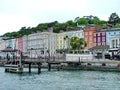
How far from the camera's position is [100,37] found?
5719 inches

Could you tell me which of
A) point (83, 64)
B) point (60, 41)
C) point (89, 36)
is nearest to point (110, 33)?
point (89, 36)

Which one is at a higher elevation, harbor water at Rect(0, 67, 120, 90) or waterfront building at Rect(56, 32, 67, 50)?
waterfront building at Rect(56, 32, 67, 50)

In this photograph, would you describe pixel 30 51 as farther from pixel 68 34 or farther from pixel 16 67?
pixel 16 67

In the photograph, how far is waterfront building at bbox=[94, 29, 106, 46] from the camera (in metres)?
143

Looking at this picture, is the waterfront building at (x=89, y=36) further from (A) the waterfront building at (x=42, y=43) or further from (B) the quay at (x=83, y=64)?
(B) the quay at (x=83, y=64)

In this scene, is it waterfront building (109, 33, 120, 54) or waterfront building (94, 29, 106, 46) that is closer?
waterfront building (109, 33, 120, 54)

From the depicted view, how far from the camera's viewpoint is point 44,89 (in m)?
51.4

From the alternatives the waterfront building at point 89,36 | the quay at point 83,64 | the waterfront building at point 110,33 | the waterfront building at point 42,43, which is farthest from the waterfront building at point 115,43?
the waterfront building at point 42,43

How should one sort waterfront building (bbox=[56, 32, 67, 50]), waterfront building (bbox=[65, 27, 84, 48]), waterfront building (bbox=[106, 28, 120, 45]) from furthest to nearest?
waterfront building (bbox=[56, 32, 67, 50]) → waterfront building (bbox=[65, 27, 84, 48]) → waterfront building (bbox=[106, 28, 120, 45])

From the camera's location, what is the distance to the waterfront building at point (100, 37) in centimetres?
14338

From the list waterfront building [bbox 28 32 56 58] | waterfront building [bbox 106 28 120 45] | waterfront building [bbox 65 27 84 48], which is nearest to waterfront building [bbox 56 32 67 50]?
waterfront building [bbox 28 32 56 58]

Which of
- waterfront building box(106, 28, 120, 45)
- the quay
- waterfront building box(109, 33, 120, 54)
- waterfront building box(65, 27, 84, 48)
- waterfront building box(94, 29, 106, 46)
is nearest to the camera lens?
the quay

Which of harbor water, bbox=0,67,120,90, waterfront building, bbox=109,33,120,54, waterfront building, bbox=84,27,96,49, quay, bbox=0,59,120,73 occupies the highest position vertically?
waterfront building, bbox=84,27,96,49

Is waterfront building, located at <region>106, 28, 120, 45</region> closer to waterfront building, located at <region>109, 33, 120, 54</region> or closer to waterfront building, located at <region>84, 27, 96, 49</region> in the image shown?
waterfront building, located at <region>109, 33, 120, 54</region>
